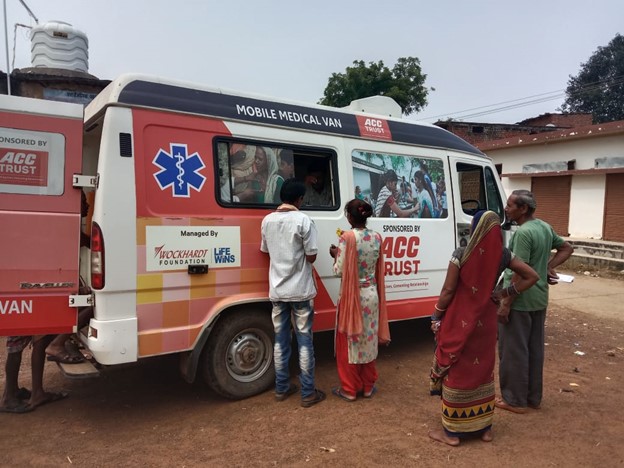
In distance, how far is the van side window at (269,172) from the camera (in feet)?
12.3

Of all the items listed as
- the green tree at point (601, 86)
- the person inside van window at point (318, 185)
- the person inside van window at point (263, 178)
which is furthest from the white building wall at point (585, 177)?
the green tree at point (601, 86)

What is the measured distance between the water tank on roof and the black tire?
274 inches

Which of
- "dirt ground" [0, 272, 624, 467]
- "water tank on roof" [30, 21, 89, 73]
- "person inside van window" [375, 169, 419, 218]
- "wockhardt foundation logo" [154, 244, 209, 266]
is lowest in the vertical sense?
"dirt ground" [0, 272, 624, 467]

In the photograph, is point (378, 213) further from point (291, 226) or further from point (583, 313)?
point (583, 313)

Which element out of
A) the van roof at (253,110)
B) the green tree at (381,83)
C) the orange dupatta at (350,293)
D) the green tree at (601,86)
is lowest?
the orange dupatta at (350,293)

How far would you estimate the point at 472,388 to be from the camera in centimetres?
309

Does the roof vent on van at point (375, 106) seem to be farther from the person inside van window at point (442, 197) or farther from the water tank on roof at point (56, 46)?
the water tank on roof at point (56, 46)

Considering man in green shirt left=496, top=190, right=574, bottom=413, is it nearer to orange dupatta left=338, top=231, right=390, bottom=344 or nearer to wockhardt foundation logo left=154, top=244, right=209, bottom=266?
orange dupatta left=338, top=231, right=390, bottom=344

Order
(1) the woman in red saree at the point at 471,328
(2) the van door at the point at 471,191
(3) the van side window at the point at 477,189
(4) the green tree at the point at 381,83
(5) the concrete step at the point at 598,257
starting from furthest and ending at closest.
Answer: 1. (4) the green tree at the point at 381,83
2. (5) the concrete step at the point at 598,257
3. (3) the van side window at the point at 477,189
4. (2) the van door at the point at 471,191
5. (1) the woman in red saree at the point at 471,328

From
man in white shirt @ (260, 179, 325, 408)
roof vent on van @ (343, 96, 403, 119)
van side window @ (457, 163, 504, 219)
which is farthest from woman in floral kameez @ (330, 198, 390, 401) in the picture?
van side window @ (457, 163, 504, 219)

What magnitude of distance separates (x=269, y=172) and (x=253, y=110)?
531mm

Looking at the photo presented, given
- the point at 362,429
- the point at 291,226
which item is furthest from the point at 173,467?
the point at 291,226

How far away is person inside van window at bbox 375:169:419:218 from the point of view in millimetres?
4703

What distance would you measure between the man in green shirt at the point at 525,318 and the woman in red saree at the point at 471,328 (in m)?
0.45
